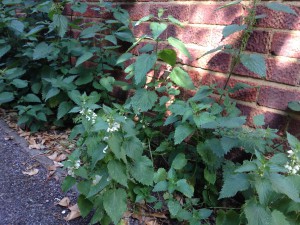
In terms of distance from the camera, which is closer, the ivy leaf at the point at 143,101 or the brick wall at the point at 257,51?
the brick wall at the point at 257,51

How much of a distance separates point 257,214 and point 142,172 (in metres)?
0.47

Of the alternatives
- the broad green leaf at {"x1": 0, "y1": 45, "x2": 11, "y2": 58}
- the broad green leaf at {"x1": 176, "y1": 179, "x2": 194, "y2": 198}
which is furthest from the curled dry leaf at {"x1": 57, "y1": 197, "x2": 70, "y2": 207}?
the broad green leaf at {"x1": 0, "y1": 45, "x2": 11, "y2": 58}

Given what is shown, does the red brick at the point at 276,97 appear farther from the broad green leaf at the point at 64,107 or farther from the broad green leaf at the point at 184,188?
the broad green leaf at the point at 64,107

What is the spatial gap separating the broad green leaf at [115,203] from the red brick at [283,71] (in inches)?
36.0

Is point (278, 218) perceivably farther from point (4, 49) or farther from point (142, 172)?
point (4, 49)

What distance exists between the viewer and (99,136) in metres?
1.13

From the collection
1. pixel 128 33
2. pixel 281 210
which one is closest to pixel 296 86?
pixel 281 210

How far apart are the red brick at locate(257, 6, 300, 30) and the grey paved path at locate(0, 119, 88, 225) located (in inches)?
51.3

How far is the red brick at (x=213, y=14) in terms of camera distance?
1.46 metres

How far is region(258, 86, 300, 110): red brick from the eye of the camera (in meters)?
1.33

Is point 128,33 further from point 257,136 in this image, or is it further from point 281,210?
point 281,210

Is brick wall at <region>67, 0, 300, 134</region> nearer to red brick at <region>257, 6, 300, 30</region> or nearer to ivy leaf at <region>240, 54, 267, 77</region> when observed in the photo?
red brick at <region>257, 6, 300, 30</region>

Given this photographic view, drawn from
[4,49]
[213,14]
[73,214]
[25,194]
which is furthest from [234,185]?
[4,49]

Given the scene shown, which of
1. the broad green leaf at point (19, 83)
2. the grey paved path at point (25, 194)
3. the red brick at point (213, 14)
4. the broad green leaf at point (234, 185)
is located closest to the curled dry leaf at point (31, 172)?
the grey paved path at point (25, 194)
